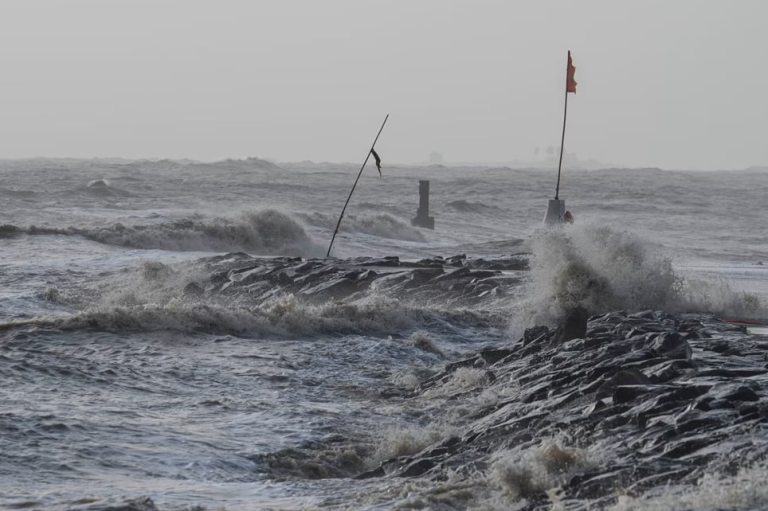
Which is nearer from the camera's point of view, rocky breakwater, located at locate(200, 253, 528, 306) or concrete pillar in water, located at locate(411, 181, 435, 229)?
rocky breakwater, located at locate(200, 253, 528, 306)

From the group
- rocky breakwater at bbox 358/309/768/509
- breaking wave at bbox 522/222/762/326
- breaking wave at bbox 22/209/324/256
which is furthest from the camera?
breaking wave at bbox 22/209/324/256

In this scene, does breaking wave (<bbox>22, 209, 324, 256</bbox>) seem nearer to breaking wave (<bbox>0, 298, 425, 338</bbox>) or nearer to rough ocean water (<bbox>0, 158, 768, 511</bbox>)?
rough ocean water (<bbox>0, 158, 768, 511</bbox>)

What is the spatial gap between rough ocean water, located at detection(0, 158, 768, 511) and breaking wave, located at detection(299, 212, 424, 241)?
10277 millimetres

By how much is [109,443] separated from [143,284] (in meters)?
9.83

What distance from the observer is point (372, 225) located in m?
32.3

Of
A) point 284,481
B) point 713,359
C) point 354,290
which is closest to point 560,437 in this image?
point 284,481

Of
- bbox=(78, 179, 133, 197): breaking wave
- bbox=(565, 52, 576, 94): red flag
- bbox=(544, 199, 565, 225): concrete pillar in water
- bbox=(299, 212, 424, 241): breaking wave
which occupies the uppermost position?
bbox=(565, 52, 576, 94): red flag

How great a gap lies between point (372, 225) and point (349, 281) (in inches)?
640

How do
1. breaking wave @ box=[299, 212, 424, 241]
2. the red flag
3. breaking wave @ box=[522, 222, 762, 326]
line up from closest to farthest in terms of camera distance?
breaking wave @ box=[522, 222, 762, 326]
the red flag
breaking wave @ box=[299, 212, 424, 241]

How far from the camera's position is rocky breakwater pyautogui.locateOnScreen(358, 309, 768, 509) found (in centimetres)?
568

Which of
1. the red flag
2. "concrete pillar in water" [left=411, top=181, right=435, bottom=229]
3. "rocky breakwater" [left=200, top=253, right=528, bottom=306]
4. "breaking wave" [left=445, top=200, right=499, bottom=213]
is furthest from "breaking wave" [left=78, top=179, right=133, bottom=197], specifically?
the red flag

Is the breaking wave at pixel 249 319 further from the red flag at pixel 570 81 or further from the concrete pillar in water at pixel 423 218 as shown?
the concrete pillar in water at pixel 423 218

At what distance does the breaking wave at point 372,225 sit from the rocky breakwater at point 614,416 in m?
21.3

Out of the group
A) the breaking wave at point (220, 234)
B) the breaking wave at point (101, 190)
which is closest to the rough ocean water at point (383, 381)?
the breaking wave at point (220, 234)
